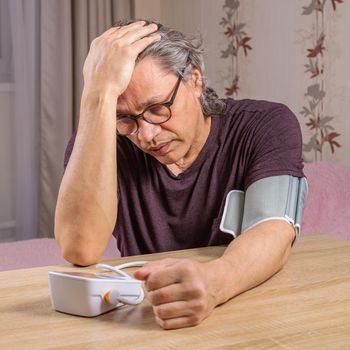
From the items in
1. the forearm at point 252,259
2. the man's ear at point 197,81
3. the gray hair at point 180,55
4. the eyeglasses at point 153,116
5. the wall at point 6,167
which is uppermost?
the gray hair at point 180,55

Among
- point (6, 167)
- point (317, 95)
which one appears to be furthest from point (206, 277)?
point (6, 167)

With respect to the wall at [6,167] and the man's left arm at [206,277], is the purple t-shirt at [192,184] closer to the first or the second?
the man's left arm at [206,277]

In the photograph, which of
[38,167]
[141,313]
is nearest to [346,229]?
[141,313]

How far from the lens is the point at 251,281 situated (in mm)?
1206

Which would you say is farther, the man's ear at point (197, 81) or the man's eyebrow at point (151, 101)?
the man's ear at point (197, 81)

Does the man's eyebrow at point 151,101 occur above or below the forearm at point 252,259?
above

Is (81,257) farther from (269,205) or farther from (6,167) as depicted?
(6,167)

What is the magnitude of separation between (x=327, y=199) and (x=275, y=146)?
134 centimetres

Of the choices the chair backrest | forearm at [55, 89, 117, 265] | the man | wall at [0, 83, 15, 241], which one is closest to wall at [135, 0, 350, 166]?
the chair backrest

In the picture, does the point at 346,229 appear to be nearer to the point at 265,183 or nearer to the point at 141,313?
the point at 265,183

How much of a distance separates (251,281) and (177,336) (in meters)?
0.25

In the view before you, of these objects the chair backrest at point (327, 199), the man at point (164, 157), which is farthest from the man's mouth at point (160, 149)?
the chair backrest at point (327, 199)

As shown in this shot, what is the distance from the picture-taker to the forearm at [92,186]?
149 centimetres

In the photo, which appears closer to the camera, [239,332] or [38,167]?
[239,332]
